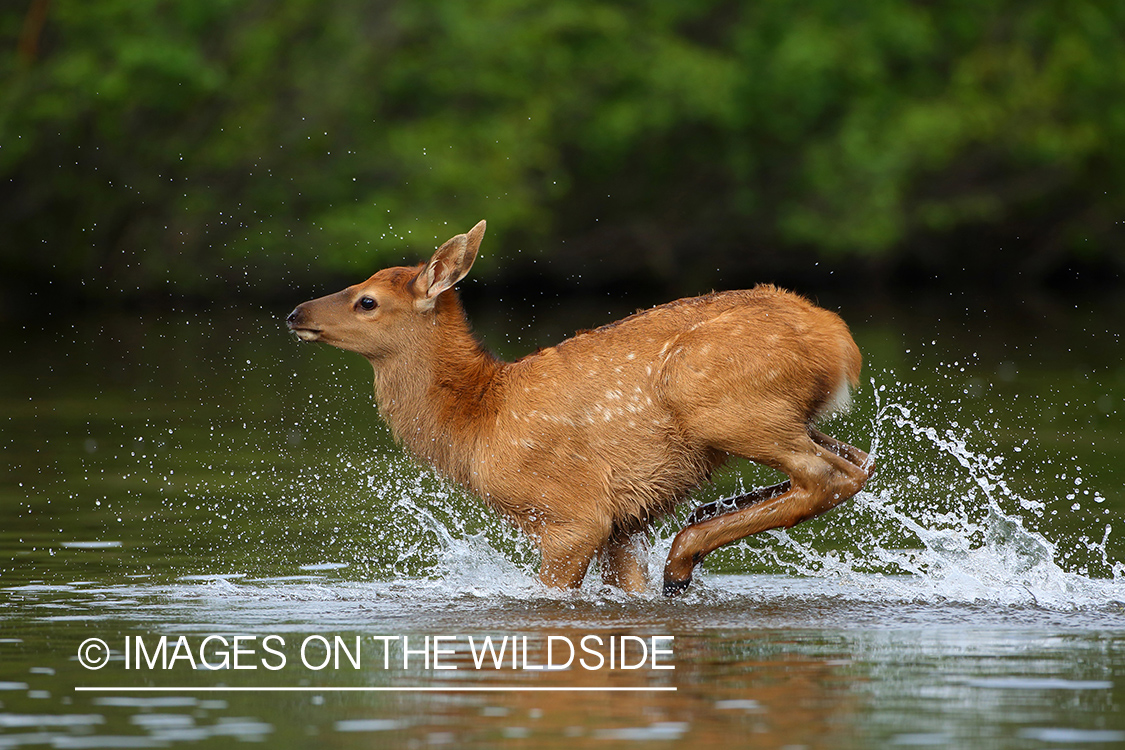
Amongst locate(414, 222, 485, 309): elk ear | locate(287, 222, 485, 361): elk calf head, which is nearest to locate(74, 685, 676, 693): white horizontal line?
locate(287, 222, 485, 361): elk calf head

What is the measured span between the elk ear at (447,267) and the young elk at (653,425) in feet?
0.04

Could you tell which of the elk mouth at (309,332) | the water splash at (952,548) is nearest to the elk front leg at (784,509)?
the water splash at (952,548)

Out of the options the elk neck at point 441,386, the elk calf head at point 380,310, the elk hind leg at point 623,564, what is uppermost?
the elk calf head at point 380,310

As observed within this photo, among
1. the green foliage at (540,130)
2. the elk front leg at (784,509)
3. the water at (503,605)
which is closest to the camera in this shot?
the water at (503,605)

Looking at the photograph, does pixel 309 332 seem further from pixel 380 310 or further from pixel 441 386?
pixel 441 386

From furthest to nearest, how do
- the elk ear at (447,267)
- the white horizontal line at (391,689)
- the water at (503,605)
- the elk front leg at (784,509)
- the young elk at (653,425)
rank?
the elk ear at (447,267) < the elk front leg at (784,509) < the young elk at (653,425) < the white horizontal line at (391,689) < the water at (503,605)

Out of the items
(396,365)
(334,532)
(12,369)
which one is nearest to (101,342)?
(12,369)

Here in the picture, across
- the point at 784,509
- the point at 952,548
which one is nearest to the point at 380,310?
the point at 784,509

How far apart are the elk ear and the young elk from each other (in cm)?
1

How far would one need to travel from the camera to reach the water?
21.2 ft

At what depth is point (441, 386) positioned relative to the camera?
9.60 m

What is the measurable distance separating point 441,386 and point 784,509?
1.94 metres

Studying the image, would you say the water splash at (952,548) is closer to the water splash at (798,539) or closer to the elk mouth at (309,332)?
the water splash at (798,539)

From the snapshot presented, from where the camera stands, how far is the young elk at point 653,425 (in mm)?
8844
